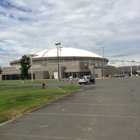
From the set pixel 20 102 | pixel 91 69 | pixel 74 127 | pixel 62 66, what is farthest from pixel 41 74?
pixel 74 127

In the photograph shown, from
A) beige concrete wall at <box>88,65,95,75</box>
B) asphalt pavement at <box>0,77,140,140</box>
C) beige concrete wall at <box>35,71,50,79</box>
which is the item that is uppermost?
beige concrete wall at <box>88,65,95,75</box>

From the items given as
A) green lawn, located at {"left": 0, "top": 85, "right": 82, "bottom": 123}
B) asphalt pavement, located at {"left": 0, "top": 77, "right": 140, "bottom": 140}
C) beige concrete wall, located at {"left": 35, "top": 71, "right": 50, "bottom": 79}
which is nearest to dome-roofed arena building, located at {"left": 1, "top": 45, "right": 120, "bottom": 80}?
beige concrete wall, located at {"left": 35, "top": 71, "right": 50, "bottom": 79}

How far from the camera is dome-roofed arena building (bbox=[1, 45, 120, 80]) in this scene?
87125mm

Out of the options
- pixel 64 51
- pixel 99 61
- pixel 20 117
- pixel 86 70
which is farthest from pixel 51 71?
pixel 20 117

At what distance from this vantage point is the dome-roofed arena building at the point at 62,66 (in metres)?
87.1

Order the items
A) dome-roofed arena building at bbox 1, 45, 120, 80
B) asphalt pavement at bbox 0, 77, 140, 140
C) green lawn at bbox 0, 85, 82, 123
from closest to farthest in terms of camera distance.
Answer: asphalt pavement at bbox 0, 77, 140, 140 < green lawn at bbox 0, 85, 82, 123 < dome-roofed arena building at bbox 1, 45, 120, 80

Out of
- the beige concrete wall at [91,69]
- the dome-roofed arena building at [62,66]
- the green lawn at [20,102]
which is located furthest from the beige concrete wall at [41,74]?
the green lawn at [20,102]

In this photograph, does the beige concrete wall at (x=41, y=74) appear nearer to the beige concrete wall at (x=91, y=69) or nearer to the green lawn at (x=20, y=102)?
the beige concrete wall at (x=91, y=69)

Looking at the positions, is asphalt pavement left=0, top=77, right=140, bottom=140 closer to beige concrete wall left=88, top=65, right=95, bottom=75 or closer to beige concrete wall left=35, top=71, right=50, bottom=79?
beige concrete wall left=35, top=71, right=50, bottom=79

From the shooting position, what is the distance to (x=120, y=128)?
6.86m

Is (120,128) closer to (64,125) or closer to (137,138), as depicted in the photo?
(137,138)

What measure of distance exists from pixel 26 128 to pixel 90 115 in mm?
2980

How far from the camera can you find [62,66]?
89.1 meters

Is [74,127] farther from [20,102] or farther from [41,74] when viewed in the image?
[41,74]
